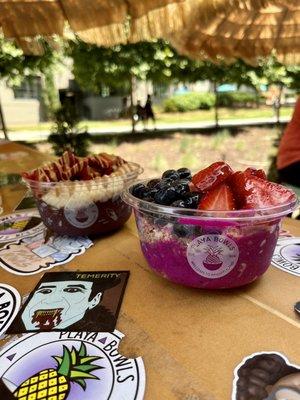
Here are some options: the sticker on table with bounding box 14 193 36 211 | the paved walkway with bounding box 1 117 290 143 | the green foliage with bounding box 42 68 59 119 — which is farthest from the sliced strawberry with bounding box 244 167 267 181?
the green foliage with bounding box 42 68 59 119

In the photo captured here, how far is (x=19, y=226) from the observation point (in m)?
1.08

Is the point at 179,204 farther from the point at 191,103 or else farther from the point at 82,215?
the point at 191,103

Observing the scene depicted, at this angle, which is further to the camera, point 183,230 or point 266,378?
point 183,230

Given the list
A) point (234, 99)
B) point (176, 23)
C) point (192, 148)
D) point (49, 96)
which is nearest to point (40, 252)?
point (176, 23)

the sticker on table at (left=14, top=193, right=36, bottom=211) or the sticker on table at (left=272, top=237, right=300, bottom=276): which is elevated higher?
the sticker on table at (left=14, top=193, right=36, bottom=211)

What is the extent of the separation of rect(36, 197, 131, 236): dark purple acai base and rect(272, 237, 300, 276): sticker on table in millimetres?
408

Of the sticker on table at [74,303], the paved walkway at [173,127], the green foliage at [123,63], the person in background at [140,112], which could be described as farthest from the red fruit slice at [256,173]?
the paved walkway at [173,127]

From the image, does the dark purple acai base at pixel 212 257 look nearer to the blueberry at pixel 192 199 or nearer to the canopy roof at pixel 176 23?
the blueberry at pixel 192 199

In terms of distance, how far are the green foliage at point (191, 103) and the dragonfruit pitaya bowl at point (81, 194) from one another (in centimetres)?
1139

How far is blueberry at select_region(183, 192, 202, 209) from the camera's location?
0.66m

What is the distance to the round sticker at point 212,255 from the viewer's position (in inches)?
25.2

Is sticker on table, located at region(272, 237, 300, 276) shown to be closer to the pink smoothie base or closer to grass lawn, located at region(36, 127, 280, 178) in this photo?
the pink smoothie base

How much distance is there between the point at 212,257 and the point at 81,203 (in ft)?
1.30

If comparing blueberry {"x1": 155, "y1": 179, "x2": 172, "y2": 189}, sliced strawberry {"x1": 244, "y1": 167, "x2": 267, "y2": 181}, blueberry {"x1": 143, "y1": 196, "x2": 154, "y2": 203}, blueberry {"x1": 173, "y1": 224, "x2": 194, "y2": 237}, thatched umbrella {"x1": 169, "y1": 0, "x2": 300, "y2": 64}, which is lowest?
blueberry {"x1": 173, "y1": 224, "x2": 194, "y2": 237}
